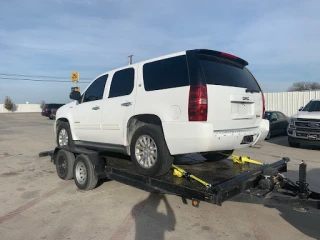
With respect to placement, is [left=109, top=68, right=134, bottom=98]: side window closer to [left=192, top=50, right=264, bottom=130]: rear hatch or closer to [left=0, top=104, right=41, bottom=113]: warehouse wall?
[left=192, top=50, right=264, bottom=130]: rear hatch

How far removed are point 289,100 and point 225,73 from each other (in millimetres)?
18900

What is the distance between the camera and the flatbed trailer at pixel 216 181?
3909 mm

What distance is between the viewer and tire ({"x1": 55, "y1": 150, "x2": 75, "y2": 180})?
6.63 metres

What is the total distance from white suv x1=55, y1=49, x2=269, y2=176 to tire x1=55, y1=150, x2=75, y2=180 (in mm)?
954

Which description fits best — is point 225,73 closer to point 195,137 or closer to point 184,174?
point 195,137

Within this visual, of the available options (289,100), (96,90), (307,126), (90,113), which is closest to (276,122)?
(307,126)

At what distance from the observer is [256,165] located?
17.9 ft

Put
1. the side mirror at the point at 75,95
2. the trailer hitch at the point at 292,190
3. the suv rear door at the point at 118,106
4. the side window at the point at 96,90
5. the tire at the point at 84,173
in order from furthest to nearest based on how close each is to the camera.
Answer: the side mirror at the point at 75,95 < the side window at the point at 96,90 < the tire at the point at 84,173 < the suv rear door at the point at 118,106 < the trailer hitch at the point at 292,190

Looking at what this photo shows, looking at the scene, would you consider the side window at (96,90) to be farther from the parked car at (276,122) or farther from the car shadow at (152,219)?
the parked car at (276,122)

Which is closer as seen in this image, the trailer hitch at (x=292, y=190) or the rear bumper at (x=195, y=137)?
the trailer hitch at (x=292, y=190)

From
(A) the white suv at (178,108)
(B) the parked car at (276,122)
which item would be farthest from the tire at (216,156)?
(B) the parked car at (276,122)

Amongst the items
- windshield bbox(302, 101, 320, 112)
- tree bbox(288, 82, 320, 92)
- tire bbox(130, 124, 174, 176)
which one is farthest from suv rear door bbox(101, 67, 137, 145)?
tree bbox(288, 82, 320, 92)

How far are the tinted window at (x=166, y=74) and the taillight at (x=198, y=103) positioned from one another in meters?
0.19

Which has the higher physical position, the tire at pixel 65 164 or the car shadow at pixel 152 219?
the tire at pixel 65 164
